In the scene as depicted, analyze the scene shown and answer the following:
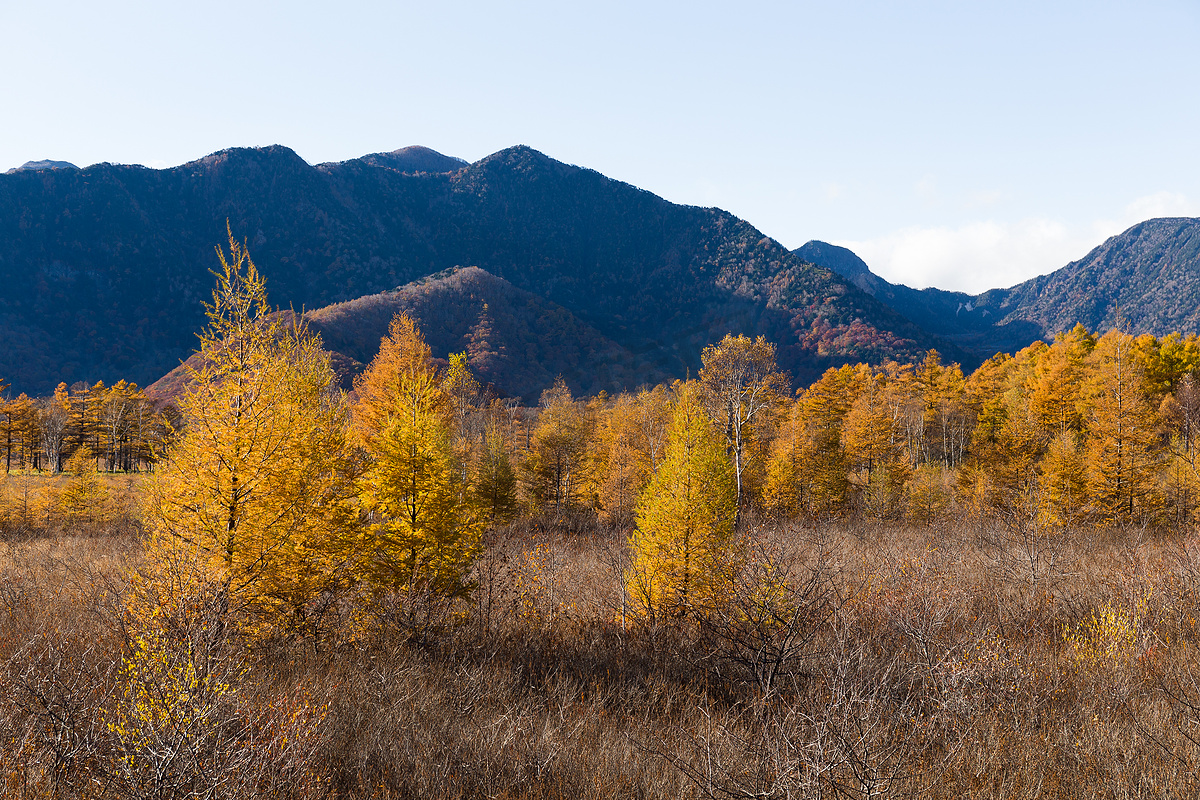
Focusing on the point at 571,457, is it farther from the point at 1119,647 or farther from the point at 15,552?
the point at 1119,647

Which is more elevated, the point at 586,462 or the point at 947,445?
the point at 586,462

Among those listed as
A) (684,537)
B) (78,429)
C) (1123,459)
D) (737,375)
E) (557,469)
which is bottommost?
(557,469)

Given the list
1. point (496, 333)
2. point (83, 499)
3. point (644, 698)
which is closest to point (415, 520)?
point (644, 698)

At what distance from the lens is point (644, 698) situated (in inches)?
289

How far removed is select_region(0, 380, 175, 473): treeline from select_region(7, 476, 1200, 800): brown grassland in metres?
55.6

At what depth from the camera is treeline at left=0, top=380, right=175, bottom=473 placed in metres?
52.7

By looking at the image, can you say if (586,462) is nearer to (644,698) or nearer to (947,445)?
→ (644,698)

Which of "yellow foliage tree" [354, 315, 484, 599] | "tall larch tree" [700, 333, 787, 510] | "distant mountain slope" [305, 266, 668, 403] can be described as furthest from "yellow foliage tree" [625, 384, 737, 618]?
"distant mountain slope" [305, 266, 668, 403]

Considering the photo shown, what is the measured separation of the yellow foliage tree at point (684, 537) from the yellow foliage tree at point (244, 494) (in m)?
5.64

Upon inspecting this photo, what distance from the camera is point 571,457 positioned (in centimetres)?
4131

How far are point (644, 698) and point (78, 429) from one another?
3082 inches

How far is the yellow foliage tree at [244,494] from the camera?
666cm

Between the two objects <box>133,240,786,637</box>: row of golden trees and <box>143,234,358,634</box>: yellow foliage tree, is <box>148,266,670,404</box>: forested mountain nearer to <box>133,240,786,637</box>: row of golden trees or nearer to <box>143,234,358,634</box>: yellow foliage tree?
<box>133,240,786,637</box>: row of golden trees

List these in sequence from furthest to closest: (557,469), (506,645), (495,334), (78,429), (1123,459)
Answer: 1. (495,334)
2. (78,429)
3. (557,469)
4. (1123,459)
5. (506,645)
